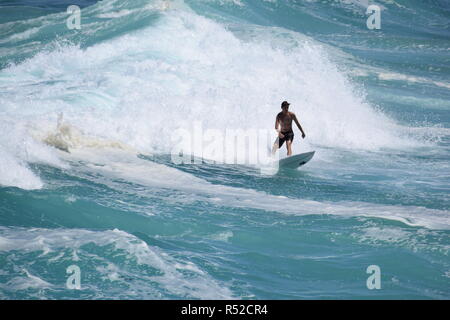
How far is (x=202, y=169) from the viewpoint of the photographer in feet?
36.1

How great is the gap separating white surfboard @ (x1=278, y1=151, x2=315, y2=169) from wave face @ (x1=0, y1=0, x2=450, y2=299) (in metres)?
0.22

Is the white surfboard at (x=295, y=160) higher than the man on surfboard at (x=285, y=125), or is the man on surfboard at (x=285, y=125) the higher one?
the man on surfboard at (x=285, y=125)

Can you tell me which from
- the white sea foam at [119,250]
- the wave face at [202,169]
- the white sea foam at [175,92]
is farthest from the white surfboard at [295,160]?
the white sea foam at [119,250]

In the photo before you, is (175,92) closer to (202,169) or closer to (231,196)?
(202,169)

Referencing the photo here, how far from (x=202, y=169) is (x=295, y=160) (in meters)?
1.62

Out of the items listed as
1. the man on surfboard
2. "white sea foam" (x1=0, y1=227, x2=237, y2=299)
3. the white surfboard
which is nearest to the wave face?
"white sea foam" (x1=0, y1=227, x2=237, y2=299)

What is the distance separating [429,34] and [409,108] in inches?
505

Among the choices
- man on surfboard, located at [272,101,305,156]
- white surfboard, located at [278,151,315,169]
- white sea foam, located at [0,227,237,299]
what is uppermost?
man on surfboard, located at [272,101,305,156]

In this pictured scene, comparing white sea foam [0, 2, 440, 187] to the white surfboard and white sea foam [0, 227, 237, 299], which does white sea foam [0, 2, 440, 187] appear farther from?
the white surfboard

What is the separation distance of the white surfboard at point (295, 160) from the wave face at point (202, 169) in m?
0.22

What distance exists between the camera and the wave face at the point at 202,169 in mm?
6559

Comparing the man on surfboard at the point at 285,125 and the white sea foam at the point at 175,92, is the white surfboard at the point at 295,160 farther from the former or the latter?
the white sea foam at the point at 175,92

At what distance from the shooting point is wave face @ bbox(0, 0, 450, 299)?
258 inches
